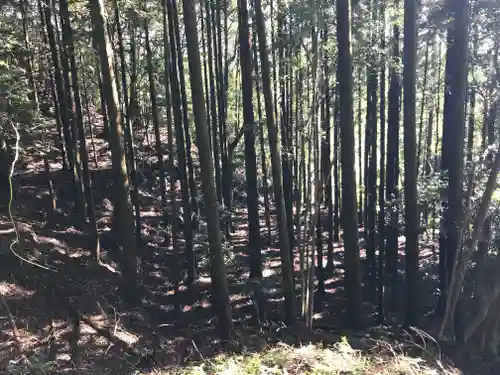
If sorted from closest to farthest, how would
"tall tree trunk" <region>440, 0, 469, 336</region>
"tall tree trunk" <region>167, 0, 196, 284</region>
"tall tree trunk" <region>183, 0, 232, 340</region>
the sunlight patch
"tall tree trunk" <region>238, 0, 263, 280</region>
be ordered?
"tall tree trunk" <region>183, 0, 232, 340</region>, the sunlight patch, "tall tree trunk" <region>440, 0, 469, 336</region>, "tall tree trunk" <region>167, 0, 196, 284</region>, "tall tree trunk" <region>238, 0, 263, 280</region>

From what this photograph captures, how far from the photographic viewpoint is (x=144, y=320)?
10.7 m

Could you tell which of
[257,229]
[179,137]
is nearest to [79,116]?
[179,137]

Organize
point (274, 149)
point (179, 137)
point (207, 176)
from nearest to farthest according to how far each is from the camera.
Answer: point (207, 176) → point (274, 149) → point (179, 137)

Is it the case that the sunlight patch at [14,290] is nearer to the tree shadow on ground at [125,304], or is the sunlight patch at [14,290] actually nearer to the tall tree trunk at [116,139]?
the tree shadow on ground at [125,304]

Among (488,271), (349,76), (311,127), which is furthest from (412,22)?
(488,271)

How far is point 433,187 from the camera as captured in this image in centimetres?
1109

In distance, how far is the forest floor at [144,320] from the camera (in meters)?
5.33

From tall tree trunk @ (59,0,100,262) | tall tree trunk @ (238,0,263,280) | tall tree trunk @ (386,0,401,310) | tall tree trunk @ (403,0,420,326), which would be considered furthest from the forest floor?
tall tree trunk @ (403,0,420,326)

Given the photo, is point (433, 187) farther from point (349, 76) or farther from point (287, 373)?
point (287, 373)

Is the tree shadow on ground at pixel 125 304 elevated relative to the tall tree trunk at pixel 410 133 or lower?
lower

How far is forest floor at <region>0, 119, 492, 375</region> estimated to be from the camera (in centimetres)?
533

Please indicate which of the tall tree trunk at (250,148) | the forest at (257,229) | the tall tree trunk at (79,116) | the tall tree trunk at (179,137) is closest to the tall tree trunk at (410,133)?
the forest at (257,229)

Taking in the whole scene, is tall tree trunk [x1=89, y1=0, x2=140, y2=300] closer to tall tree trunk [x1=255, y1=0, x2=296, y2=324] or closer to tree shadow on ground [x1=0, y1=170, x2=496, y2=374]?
tree shadow on ground [x1=0, y1=170, x2=496, y2=374]

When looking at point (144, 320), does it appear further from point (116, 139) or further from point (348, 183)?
point (348, 183)
